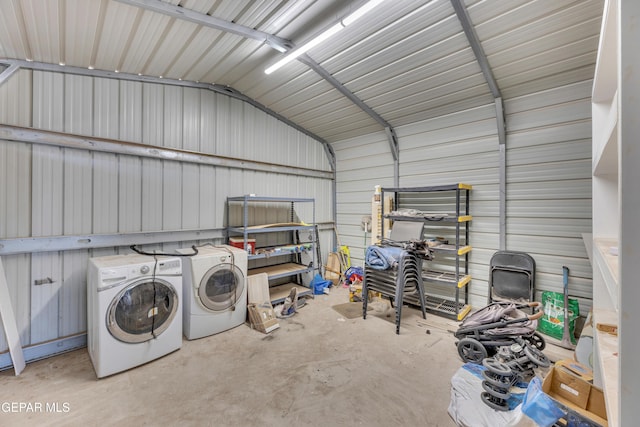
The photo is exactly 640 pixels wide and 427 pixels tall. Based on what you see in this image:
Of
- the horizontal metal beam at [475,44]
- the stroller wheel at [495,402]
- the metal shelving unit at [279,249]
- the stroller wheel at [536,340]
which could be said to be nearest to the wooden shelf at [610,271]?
the stroller wheel at [495,402]

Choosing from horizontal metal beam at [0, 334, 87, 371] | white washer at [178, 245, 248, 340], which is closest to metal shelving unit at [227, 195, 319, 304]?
white washer at [178, 245, 248, 340]

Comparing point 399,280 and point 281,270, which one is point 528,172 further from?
point 281,270

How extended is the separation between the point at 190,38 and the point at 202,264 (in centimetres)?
240

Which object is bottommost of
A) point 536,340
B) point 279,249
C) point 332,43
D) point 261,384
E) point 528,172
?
point 261,384

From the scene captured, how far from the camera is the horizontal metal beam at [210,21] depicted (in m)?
2.09

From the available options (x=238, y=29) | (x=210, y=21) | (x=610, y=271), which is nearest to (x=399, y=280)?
(x=610, y=271)

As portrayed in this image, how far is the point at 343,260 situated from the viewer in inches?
215

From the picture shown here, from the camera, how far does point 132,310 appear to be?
8.20 ft

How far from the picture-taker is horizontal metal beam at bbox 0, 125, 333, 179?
2492mm

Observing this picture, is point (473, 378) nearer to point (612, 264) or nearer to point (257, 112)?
point (612, 264)

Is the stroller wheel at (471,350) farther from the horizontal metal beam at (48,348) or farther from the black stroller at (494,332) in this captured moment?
the horizontal metal beam at (48,348)

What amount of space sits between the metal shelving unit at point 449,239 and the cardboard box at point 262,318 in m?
2.07

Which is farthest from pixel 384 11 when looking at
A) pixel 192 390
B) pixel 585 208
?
pixel 192 390

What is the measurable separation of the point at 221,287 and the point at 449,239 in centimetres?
336
